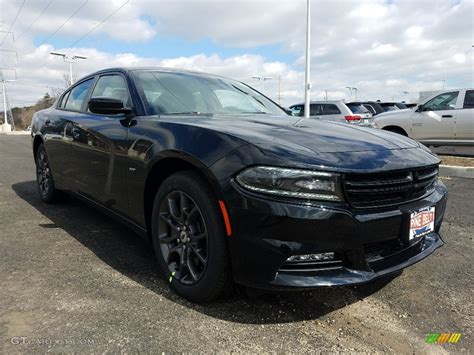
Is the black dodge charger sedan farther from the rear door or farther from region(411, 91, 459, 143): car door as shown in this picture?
region(411, 91, 459, 143): car door

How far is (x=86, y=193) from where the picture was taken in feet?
12.9

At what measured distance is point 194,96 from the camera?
3.53 m

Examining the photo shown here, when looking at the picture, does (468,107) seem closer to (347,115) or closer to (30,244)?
(347,115)

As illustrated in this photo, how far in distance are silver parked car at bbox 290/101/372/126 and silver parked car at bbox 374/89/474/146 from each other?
72.5 inches

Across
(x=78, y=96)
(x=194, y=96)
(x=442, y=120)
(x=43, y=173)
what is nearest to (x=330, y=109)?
(x=442, y=120)

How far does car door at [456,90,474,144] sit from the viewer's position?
9.94m

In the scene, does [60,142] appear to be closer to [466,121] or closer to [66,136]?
[66,136]

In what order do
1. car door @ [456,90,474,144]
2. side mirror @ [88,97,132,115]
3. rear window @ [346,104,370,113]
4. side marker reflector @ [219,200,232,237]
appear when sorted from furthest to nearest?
rear window @ [346,104,370,113], car door @ [456,90,474,144], side mirror @ [88,97,132,115], side marker reflector @ [219,200,232,237]

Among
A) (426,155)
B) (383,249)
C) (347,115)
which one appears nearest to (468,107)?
(347,115)

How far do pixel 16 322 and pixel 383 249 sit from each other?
2102 millimetres

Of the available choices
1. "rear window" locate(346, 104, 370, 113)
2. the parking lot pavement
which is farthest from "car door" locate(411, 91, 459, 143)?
the parking lot pavement

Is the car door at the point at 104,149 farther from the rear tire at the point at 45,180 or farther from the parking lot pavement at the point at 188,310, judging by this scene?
the rear tire at the point at 45,180

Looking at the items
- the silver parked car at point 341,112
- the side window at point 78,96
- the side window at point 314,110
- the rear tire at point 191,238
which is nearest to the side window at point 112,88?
the side window at point 78,96

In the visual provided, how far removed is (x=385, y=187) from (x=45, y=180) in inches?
170
